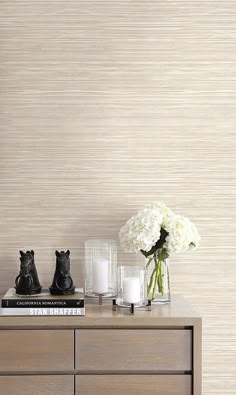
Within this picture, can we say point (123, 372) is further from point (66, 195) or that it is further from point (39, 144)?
point (39, 144)

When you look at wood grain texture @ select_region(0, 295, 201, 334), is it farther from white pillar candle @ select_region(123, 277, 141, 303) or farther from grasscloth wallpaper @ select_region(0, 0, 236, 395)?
grasscloth wallpaper @ select_region(0, 0, 236, 395)

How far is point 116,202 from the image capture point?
2592mm

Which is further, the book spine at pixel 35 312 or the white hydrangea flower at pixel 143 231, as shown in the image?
the white hydrangea flower at pixel 143 231

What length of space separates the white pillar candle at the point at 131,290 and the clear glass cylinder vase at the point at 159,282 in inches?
4.5

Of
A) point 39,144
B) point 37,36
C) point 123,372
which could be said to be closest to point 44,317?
point 123,372

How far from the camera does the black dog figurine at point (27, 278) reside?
231 cm

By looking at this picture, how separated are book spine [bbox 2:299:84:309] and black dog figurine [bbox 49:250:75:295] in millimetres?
124

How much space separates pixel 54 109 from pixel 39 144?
0.17 m

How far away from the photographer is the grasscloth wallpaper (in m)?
2.58

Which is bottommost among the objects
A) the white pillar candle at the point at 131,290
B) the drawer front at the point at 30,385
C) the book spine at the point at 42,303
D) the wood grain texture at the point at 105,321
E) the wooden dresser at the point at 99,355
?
the drawer front at the point at 30,385

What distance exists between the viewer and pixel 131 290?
2.28 m

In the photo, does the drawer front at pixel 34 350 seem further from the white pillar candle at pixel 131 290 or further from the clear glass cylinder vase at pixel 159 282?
the clear glass cylinder vase at pixel 159 282

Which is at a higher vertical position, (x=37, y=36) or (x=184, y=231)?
(x=37, y=36)

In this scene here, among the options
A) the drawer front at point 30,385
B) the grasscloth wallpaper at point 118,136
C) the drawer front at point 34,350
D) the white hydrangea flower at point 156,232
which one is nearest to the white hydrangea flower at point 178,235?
the white hydrangea flower at point 156,232
